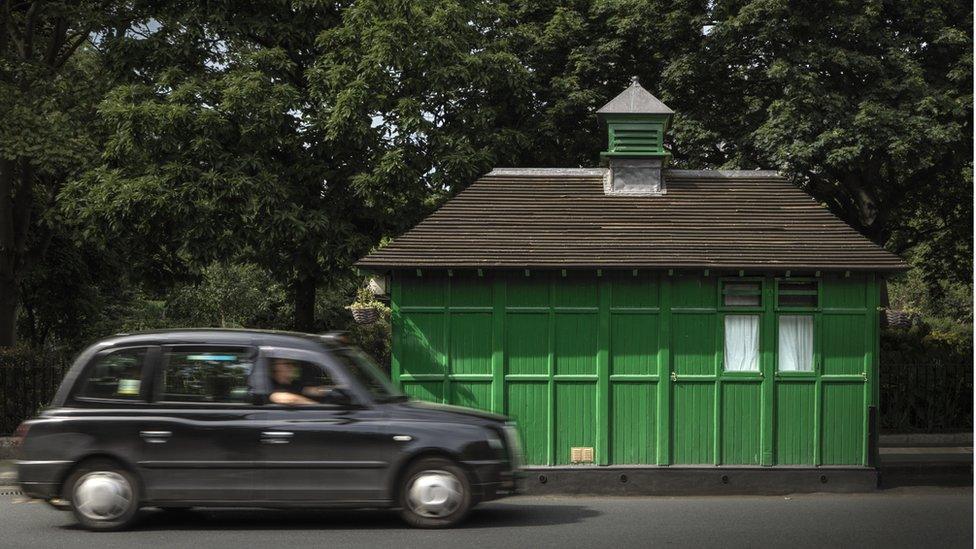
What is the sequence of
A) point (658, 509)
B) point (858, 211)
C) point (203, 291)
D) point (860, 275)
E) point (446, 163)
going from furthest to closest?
point (203, 291) → point (858, 211) → point (446, 163) → point (860, 275) → point (658, 509)

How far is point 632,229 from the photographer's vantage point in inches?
629

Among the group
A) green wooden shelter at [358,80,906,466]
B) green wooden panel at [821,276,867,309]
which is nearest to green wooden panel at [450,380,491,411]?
green wooden shelter at [358,80,906,466]

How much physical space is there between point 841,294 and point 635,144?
363 cm

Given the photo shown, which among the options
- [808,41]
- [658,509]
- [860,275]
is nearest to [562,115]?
[808,41]

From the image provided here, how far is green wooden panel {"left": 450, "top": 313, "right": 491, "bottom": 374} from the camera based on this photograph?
50.3 feet

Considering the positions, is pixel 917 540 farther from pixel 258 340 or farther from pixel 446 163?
pixel 446 163

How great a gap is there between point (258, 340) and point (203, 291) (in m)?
38.7

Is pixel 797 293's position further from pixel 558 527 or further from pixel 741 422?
pixel 558 527

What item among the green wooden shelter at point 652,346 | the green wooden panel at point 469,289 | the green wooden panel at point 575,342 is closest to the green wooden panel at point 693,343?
the green wooden shelter at point 652,346

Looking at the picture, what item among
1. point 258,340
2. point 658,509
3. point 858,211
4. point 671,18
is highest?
point 671,18

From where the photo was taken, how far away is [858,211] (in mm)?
27172

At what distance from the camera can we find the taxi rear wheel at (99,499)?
10945mm

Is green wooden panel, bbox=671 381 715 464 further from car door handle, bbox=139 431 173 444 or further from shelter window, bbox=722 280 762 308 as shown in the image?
car door handle, bbox=139 431 173 444

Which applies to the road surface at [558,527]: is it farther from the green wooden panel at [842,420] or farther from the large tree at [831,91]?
the large tree at [831,91]
